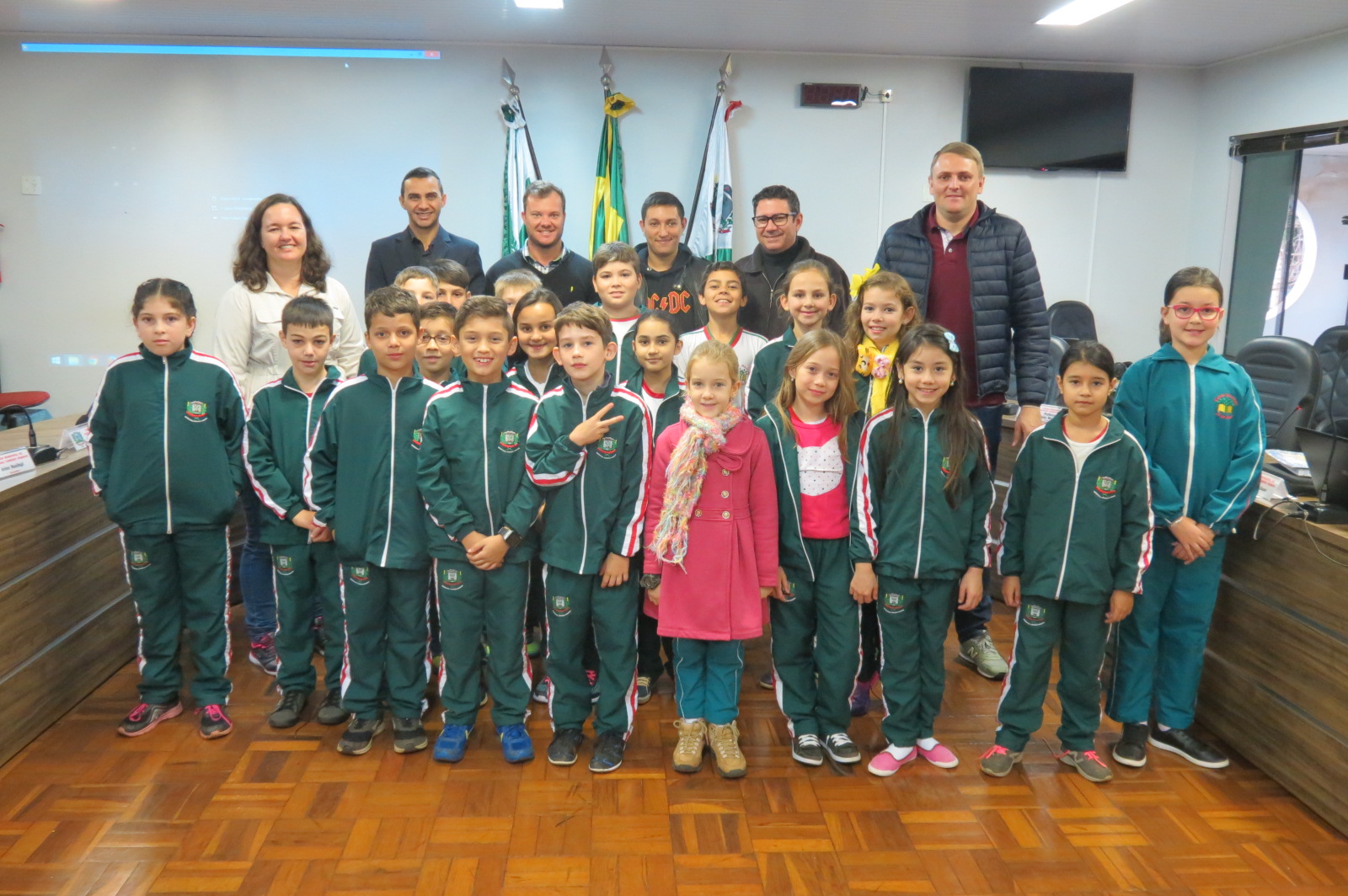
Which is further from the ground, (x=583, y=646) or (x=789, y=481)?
(x=789, y=481)

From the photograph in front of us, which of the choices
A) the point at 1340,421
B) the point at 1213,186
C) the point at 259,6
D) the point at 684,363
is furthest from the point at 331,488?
the point at 1213,186

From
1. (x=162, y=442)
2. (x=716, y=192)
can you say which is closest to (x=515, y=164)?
(x=716, y=192)

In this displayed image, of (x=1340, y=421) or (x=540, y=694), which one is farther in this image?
(x=540, y=694)

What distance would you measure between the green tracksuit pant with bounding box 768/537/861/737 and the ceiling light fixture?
3.45m

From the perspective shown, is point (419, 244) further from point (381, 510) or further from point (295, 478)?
point (381, 510)

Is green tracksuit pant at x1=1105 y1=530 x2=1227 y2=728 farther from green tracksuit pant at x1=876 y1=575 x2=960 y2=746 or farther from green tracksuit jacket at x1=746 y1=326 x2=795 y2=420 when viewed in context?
green tracksuit jacket at x1=746 y1=326 x2=795 y2=420

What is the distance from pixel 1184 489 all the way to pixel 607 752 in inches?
66.2

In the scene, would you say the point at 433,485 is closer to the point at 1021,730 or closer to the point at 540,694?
the point at 540,694

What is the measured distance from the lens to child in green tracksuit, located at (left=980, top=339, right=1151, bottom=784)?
222cm

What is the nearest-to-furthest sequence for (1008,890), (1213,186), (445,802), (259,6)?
(1008,890)
(445,802)
(259,6)
(1213,186)

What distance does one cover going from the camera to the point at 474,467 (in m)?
2.28

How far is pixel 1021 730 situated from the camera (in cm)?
236

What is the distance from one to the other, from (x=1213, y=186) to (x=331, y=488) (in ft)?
18.9

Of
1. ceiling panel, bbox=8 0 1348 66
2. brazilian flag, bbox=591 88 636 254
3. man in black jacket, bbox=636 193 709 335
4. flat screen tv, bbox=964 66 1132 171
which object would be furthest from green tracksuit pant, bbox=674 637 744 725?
flat screen tv, bbox=964 66 1132 171
